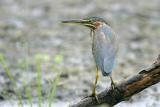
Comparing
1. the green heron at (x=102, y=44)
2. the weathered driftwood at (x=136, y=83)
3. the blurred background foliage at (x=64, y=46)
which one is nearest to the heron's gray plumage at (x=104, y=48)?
the green heron at (x=102, y=44)

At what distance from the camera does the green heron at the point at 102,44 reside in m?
4.42

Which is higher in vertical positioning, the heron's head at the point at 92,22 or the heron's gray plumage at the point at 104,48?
the heron's head at the point at 92,22

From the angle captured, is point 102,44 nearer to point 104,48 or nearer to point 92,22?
point 104,48

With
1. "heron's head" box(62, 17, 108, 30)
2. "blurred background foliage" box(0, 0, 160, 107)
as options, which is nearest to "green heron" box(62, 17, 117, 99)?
"heron's head" box(62, 17, 108, 30)

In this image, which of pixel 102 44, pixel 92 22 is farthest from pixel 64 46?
pixel 102 44

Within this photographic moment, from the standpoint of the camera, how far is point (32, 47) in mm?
8945

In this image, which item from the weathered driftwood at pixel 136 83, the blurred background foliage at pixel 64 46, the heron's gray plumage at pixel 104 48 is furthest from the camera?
the blurred background foliage at pixel 64 46

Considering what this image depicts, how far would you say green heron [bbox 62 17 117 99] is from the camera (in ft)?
14.5

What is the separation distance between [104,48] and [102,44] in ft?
0.13

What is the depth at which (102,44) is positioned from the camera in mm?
4574

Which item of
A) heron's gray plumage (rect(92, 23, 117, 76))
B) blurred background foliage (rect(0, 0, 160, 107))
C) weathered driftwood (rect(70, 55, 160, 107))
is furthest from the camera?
blurred background foliage (rect(0, 0, 160, 107))

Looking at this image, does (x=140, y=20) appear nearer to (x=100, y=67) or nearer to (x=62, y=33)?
(x=62, y=33)

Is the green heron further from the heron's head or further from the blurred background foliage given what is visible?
the blurred background foliage

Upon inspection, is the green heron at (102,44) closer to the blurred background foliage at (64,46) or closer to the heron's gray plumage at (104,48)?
the heron's gray plumage at (104,48)
